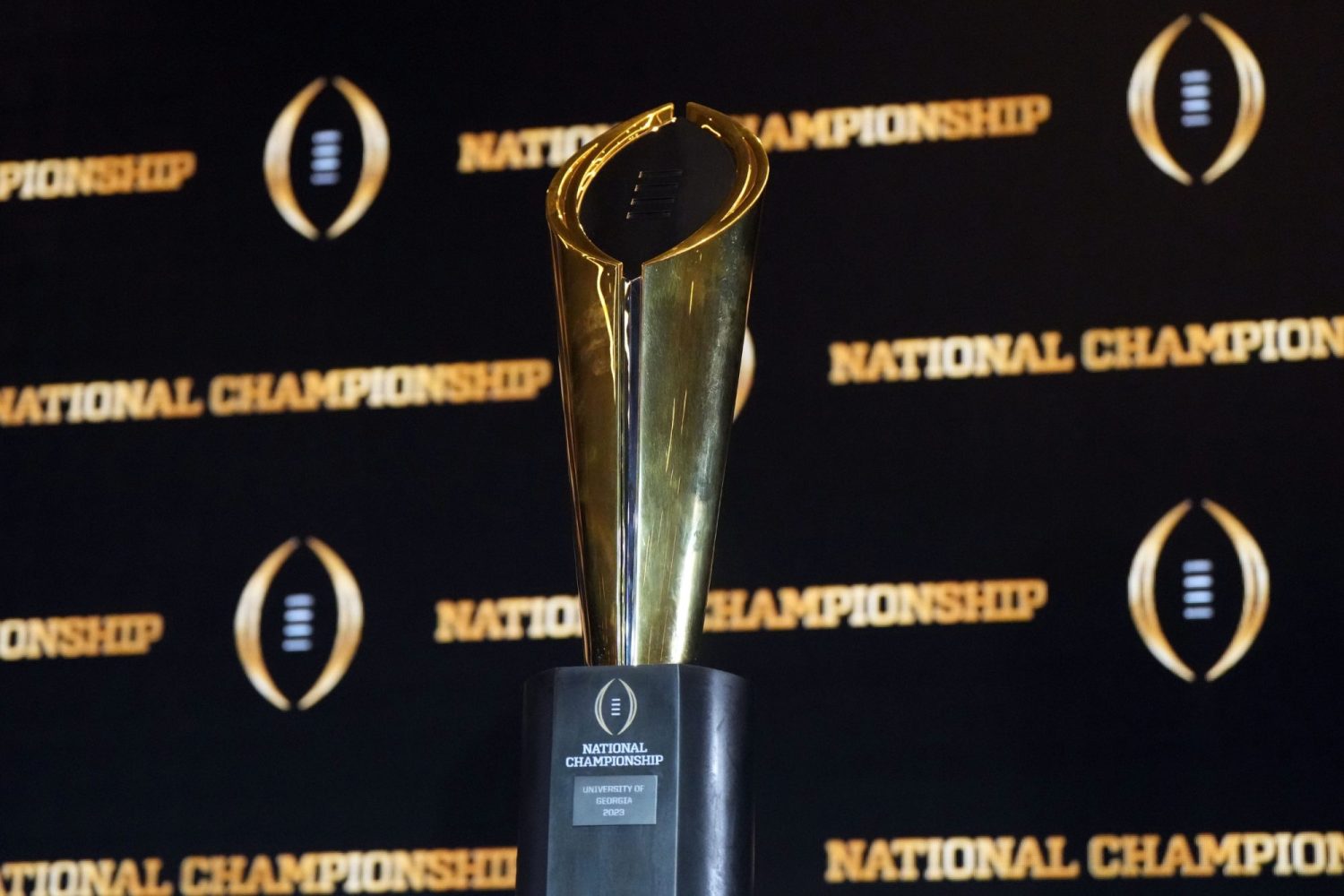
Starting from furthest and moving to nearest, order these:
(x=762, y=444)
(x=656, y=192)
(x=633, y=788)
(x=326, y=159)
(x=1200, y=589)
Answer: (x=326, y=159), (x=762, y=444), (x=1200, y=589), (x=656, y=192), (x=633, y=788)

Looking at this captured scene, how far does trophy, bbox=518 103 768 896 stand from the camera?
200cm

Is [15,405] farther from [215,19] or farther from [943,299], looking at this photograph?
[943,299]

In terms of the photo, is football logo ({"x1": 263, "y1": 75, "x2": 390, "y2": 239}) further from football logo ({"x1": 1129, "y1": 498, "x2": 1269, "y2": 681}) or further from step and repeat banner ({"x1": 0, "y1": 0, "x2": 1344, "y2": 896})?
football logo ({"x1": 1129, "y1": 498, "x2": 1269, "y2": 681})

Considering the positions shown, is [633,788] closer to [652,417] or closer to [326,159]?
[652,417]

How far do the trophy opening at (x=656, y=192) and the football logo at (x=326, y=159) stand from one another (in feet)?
3.06

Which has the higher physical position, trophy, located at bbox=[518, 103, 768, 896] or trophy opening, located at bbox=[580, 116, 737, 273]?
trophy opening, located at bbox=[580, 116, 737, 273]

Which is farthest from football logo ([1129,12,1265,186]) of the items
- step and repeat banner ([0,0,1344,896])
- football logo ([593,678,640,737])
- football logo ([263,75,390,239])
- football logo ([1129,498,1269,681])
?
football logo ([593,678,640,737])

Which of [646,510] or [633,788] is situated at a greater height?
[646,510]

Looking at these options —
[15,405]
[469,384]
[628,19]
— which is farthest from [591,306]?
[15,405]

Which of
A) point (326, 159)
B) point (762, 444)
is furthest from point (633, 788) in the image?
point (326, 159)

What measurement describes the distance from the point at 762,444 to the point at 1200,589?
26.6 inches

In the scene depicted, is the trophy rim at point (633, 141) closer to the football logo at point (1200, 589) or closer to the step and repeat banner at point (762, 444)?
the step and repeat banner at point (762, 444)

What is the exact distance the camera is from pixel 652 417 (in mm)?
2164

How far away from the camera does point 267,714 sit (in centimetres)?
296
